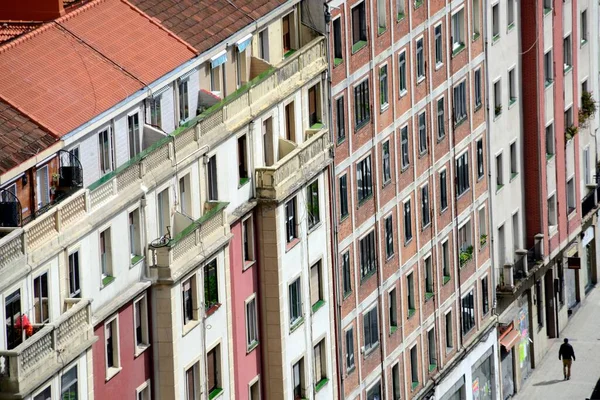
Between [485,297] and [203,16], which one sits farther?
[485,297]

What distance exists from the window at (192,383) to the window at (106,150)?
8.99 meters

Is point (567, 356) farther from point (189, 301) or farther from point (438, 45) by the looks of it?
point (189, 301)

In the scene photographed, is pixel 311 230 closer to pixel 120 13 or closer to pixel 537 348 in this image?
pixel 120 13

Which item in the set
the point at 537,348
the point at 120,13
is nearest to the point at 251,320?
the point at 120,13

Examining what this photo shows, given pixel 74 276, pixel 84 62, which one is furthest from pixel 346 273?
pixel 74 276

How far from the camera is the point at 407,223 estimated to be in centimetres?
11000

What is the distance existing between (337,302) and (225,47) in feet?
50.7

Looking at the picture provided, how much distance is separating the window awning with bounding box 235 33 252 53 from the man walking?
3645cm

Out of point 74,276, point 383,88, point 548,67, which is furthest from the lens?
point 548,67

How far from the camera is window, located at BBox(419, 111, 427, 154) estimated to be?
111000mm

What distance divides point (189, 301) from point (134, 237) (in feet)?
14.2

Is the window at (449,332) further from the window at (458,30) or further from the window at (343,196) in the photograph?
the window at (343,196)

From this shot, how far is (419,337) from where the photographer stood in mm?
111875

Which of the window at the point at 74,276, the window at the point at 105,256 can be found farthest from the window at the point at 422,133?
the window at the point at 74,276
